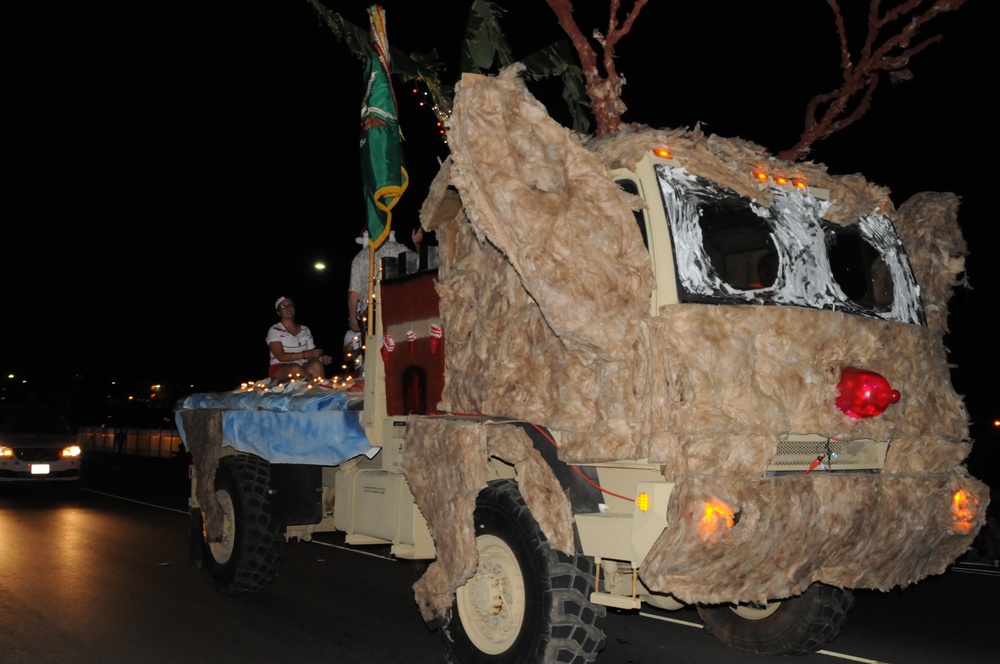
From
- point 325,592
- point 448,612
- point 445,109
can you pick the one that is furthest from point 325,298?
point 448,612

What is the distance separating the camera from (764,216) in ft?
17.5

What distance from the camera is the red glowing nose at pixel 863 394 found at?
4926mm

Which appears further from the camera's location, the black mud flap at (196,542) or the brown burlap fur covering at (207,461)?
the black mud flap at (196,542)

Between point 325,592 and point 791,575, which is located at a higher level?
point 791,575

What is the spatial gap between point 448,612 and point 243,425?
3.50 m

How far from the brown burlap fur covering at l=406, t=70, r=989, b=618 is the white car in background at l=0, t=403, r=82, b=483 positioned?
16.3m

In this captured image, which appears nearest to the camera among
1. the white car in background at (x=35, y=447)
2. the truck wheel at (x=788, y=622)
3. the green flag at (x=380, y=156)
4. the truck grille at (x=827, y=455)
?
the truck grille at (x=827, y=455)

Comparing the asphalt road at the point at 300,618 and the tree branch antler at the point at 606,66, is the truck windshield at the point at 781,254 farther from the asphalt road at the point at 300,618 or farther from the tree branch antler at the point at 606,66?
the asphalt road at the point at 300,618

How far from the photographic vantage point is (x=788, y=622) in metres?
6.20

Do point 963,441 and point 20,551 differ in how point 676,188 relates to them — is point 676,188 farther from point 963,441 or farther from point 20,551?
point 20,551

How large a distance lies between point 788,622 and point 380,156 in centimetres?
451

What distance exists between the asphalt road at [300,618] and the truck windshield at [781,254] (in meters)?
2.61

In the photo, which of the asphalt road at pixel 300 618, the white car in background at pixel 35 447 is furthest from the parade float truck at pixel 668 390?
the white car in background at pixel 35 447

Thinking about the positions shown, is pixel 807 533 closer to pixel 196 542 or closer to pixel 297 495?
pixel 297 495
